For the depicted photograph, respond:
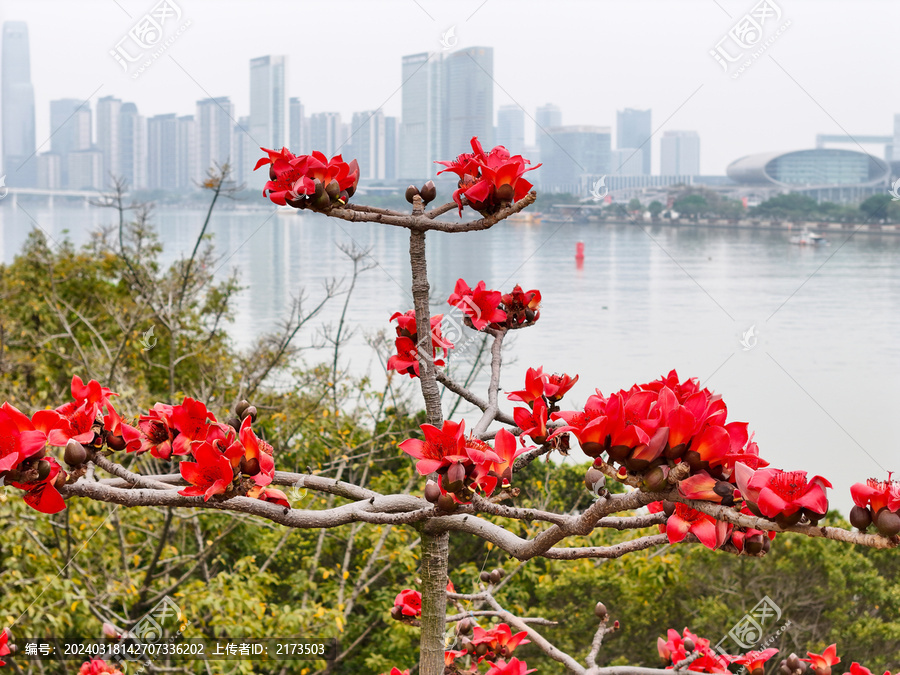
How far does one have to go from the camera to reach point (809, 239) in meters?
7.86

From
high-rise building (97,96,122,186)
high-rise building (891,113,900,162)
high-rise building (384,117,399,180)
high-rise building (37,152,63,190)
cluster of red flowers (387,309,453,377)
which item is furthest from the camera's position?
high-rise building (891,113,900,162)

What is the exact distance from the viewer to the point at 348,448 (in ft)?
15.2

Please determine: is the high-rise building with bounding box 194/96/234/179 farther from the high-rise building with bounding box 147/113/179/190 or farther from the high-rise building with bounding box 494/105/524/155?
the high-rise building with bounding box 494/105/524/155

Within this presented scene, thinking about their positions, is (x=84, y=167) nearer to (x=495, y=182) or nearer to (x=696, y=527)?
(x=495, y=182)

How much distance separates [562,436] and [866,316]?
695cm

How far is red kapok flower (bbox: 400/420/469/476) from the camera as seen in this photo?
84cm

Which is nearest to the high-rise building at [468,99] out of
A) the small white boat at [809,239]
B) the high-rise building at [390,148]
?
the high-rise building at [390,148]

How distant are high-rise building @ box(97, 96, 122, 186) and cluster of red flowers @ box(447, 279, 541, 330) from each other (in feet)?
23.5

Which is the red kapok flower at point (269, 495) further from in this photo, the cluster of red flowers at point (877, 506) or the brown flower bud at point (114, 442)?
the cluster of red flowers at point (877, 506)

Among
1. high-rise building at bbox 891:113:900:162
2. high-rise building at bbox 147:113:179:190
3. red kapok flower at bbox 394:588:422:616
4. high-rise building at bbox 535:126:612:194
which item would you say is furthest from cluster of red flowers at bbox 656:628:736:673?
high-rise building at bbox 891:113:900:162

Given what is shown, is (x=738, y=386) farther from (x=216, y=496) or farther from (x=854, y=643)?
(x=216, y=496)

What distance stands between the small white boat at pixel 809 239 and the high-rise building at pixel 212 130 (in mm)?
5458

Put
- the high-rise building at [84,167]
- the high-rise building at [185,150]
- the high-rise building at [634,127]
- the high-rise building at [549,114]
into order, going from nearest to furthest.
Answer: the high-rise building at [185,150], the high-rise building at [84,167], the high-rise building at [634,127], the high-rise building at [549,114]

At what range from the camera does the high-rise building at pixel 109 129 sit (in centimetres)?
780
